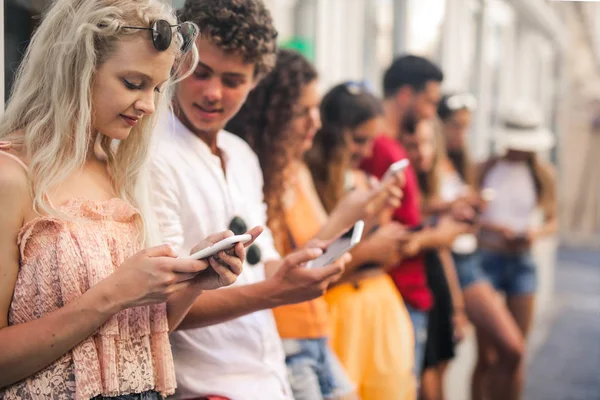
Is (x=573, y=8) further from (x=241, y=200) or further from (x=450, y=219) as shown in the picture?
(x=241, y=200)

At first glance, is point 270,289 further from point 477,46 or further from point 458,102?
point 477,46

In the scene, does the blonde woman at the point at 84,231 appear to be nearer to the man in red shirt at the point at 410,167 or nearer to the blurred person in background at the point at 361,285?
the blurred person in background at the point at 361,285

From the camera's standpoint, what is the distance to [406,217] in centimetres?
346

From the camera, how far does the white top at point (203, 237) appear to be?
181 centimetres

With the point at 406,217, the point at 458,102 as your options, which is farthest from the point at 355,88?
the point at 458,102

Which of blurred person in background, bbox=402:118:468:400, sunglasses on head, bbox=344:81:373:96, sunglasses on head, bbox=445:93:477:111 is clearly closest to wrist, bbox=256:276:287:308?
sunglasses on head, bbox=344:81:373:96

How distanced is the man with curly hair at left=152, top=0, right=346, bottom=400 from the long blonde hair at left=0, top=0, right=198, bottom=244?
331 millimetres

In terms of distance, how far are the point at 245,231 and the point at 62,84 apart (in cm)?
63

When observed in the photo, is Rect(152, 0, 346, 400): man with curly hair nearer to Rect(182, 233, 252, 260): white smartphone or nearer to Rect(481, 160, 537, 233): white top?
Rect(182, 233, 252, 260): white smartphone

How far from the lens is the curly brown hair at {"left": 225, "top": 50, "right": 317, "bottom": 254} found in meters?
2.46

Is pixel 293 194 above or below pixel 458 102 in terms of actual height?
below

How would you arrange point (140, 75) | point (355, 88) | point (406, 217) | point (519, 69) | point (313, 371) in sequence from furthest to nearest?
point (519, 69) < point (406, 217) < point (355, 88) < point (313, 371) < point (140, 75)

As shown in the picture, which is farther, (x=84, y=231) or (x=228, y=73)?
(x=228, y=73)

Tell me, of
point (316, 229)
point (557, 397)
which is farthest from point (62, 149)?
point (557, 397)
